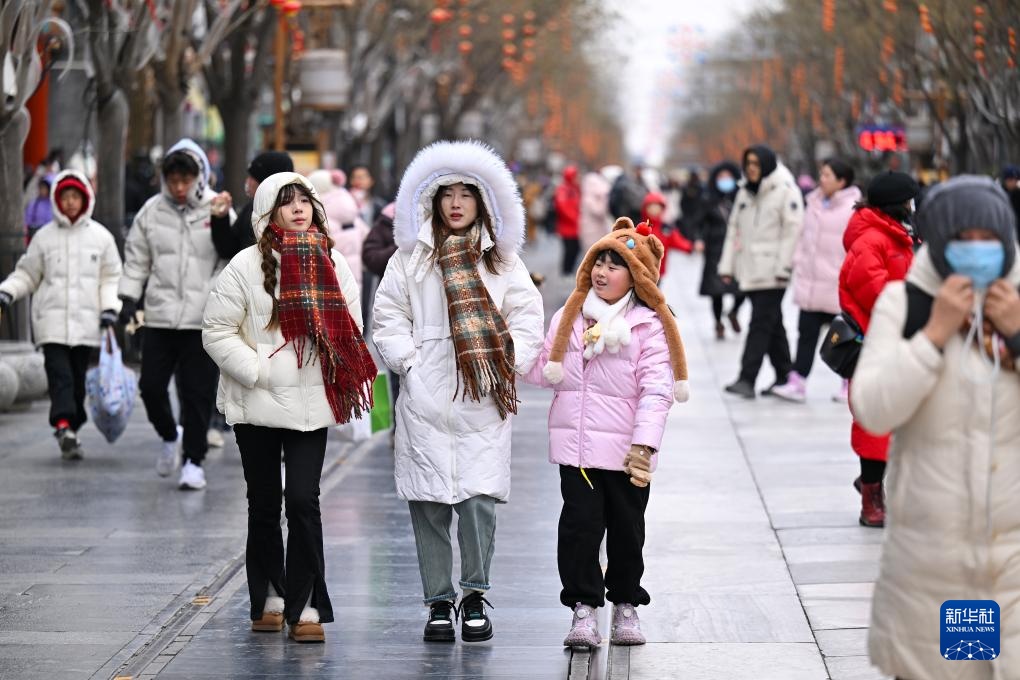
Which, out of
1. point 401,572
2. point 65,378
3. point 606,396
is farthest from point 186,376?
point 606,396

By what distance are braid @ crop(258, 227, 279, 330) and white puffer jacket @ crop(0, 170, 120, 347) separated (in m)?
4.46

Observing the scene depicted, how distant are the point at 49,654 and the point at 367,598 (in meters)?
1.40

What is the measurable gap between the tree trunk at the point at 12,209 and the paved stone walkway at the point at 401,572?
2.27m

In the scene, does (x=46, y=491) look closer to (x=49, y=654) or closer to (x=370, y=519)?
(x=370, y=519)

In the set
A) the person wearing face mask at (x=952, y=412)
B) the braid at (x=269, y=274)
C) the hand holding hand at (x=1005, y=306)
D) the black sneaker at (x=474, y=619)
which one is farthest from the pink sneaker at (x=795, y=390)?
the hand holding hand at (x=1005, y=306)

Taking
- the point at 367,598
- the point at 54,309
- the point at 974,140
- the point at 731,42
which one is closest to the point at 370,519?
the point at 367,598

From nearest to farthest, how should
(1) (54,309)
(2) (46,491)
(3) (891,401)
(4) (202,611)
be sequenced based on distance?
(3) (891,401) → (4) (202,611) → (2) (46,491) → (1) (54,309)

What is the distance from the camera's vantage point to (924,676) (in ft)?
15.3

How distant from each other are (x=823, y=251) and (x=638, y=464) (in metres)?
7.52

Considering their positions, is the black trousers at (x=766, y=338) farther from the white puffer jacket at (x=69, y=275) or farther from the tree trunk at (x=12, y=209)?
the tree trunk at (x=12, y=209)

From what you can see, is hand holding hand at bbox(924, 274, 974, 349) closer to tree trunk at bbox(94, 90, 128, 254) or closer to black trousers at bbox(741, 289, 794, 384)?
black trousers at bbox(741, 289, 794, 384)

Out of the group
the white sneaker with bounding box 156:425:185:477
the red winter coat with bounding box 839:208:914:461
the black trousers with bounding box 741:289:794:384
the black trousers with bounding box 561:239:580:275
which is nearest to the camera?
the red winter coat with bounding box 839:208:914:461

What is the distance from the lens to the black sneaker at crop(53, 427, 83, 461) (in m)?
11.8

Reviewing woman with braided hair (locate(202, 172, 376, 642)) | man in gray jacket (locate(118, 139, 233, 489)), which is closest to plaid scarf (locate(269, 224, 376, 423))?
woman with braided hair (locate(202, 172, 376, 642))
